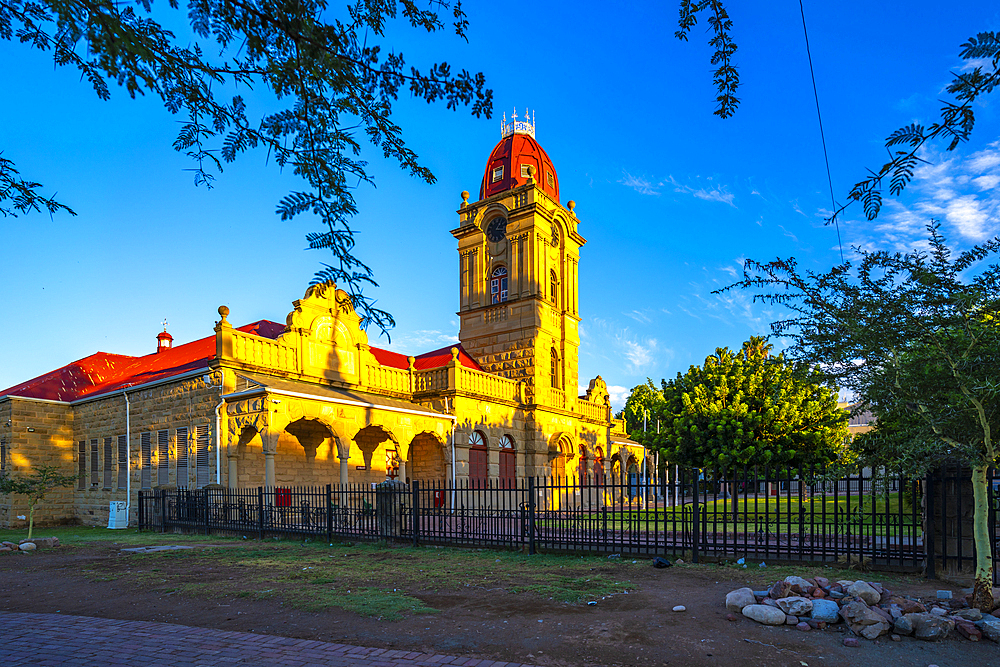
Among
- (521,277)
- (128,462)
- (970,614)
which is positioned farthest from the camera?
(521,277)

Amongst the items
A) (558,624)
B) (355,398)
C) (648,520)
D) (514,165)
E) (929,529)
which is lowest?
(648,520)

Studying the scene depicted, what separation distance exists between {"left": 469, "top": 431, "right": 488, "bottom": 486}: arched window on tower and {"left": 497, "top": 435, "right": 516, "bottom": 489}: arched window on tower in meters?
0.96

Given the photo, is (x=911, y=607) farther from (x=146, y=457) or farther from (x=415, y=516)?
(x=146, y=457)

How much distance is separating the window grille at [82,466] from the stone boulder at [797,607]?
1024 inches

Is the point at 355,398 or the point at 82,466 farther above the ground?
the point at 355,398

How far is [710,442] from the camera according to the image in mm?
26297

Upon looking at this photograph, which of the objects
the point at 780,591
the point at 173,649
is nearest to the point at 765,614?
the point at 780,591

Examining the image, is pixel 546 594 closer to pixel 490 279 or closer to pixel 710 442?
pixel 710 442

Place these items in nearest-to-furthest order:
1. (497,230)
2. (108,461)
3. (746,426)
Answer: (108,461) → (746,426) → (497,230)

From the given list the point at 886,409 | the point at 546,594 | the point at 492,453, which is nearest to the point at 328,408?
the point at 492,453

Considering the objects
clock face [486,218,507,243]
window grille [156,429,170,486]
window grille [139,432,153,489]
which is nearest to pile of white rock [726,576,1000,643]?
window grille [156,429,170,486]

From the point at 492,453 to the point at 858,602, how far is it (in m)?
21.3

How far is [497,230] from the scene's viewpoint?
32.1 meters

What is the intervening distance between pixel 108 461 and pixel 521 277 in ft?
60.4
